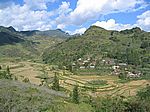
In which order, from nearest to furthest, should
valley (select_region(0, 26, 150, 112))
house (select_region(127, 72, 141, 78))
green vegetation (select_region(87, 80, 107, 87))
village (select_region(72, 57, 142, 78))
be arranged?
valley (select_region(0, 26, 150, 112)), green vegetation (select_region(87, 80, 107, 87)), house (select_region(127, 72, 141, 78)), village (select_region(72, 57, 142, 78))

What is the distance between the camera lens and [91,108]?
63.3 m

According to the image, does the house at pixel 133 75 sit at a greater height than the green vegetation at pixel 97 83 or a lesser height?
greater

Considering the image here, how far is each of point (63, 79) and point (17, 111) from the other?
264 ft

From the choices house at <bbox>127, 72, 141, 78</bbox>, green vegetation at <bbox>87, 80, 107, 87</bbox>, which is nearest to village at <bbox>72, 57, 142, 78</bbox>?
house at <bbox>127, 72, 141, 78</bbox>

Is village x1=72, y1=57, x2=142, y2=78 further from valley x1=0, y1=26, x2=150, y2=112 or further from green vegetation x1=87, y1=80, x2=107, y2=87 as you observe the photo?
green vegetation x1=87, y1=80, x2=107, y2=87

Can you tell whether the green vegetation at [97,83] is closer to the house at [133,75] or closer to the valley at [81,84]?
the valley at [81,84]

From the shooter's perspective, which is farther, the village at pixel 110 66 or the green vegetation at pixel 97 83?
the village at pixel 110 66

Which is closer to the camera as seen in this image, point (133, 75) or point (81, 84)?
point (81, 84)

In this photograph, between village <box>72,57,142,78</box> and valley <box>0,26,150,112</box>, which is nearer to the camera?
valley <box>0,26,150,112</box>

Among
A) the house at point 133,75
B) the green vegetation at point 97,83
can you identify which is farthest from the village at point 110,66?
the green vegetation at point 97,83

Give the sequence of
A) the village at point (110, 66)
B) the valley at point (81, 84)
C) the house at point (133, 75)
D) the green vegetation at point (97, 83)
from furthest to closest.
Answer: the village at point (110, 66), the house at point (133, 75), the green vegetation at point (97, 83), the valley at point (81, 84)

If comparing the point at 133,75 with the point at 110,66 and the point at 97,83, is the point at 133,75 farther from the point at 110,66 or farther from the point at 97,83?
the point at 97,83

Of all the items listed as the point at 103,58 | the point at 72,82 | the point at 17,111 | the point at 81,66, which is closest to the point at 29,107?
the point at 17,111

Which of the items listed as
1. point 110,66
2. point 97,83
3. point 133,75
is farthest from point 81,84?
point 110,66
